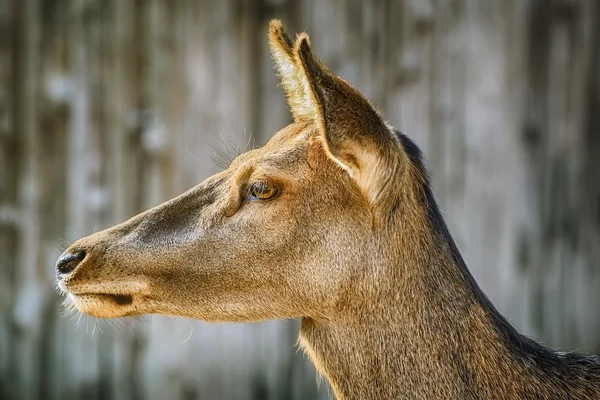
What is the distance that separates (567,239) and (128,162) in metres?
3.32

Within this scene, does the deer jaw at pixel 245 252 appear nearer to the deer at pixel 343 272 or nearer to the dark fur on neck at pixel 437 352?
the deer at pixel 343 272

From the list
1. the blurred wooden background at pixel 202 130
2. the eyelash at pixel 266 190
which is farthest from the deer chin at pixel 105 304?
the blurred wooden background at pixel 202 130

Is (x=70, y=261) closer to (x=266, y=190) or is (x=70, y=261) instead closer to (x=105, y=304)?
(x=105, y=304)

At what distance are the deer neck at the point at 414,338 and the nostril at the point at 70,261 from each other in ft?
3.00

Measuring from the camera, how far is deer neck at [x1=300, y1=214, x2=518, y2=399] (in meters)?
3.11

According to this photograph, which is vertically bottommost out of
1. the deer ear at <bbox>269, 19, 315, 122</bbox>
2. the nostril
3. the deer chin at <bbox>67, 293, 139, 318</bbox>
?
the deer chin at <bbox>67, 293, 139, 318</bbox>

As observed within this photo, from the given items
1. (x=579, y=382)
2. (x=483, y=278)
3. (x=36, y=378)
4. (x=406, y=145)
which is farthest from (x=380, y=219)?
(x=36, y=378)

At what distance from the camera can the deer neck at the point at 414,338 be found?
10.2 ft

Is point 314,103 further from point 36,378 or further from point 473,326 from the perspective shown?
point 36,378

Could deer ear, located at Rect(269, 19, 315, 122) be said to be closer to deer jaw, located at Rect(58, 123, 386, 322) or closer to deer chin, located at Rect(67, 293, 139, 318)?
deer jaw, located at Rect(58, 123, 386, 322)

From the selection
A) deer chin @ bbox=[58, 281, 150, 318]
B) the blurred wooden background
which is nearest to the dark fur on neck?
deer chin @ bbox=[58, 281, 150, 318]

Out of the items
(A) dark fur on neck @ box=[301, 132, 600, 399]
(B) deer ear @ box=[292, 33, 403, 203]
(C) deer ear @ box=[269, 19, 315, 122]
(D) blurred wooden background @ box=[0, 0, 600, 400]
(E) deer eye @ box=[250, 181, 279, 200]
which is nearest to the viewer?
(B) deer ear @ box=[292, 33, 403, 203]

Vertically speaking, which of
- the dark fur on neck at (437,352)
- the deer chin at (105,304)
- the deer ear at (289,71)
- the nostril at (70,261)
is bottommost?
the dark fur on neck at (437,352)

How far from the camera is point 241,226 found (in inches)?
129
